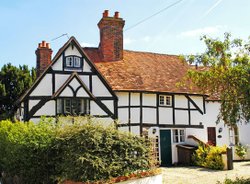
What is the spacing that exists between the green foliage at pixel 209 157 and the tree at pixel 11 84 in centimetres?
1781

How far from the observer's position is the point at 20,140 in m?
12.2

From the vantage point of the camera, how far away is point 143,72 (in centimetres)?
2248

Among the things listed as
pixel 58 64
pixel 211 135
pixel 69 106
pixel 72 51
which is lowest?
pixel 211 135

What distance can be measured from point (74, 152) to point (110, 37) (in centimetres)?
1350

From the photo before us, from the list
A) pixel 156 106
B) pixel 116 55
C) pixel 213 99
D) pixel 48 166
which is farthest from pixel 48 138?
pixel 213 99

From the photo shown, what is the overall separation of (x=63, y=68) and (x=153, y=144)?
29.1ft

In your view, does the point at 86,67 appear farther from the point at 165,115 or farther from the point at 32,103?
the point at 165,115

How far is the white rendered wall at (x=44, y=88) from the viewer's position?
18812mm

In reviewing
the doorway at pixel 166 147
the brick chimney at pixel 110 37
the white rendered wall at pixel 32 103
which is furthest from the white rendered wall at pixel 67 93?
the doorway at pixel 166 147

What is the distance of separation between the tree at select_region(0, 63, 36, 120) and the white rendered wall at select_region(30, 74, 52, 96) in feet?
38.9

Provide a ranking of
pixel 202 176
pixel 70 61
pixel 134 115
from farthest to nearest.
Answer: pixel 134 115 < pixel 70 61 < pixel 202 176

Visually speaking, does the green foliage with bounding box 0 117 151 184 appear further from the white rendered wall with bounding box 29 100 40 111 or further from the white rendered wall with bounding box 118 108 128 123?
the white rendered wall with bounding box 118 108 128 123

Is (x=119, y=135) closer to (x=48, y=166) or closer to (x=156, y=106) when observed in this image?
(x=48, y=166)

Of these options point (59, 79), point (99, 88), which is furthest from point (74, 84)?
point (99, 88)
